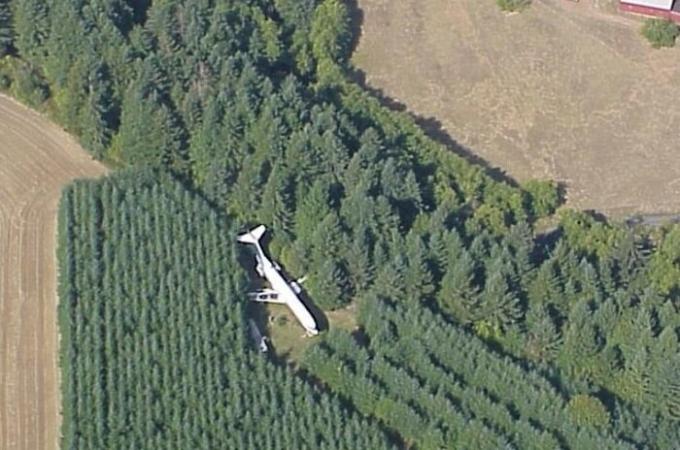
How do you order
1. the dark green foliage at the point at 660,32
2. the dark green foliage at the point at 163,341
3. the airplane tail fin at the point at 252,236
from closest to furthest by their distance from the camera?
the dark green foliage at the point at 163,341, the airplane tail fin at the point at 252,236, the dark green foliage at the point at 660,32

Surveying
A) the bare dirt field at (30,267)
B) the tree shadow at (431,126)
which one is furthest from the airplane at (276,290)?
the tree shadow at (431,126)

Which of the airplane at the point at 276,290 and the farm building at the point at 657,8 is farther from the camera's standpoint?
the farm building at the point at 657,8

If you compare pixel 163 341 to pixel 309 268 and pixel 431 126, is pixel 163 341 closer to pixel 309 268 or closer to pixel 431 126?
pixel 309 268

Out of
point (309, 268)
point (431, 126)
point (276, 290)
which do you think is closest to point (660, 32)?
point (431, 126)

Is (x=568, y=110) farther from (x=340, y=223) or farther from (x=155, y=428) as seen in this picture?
(x=155, y=428)

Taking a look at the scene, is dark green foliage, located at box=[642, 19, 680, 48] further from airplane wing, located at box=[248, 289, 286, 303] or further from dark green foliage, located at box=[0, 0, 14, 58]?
dark green foliage, located at box=[0, 0, 14, 58]

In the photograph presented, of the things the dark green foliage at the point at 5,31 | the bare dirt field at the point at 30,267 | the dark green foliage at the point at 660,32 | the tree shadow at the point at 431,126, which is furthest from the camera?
the dark green foliage at the point at 660,32

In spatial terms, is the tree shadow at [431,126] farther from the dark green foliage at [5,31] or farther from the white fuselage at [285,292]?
the dark green foliage at [5,31]

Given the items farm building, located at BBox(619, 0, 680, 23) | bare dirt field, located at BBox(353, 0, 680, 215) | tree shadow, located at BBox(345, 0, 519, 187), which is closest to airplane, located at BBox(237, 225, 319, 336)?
tree shadow, located at BBox(345, 0, 519, 187)
